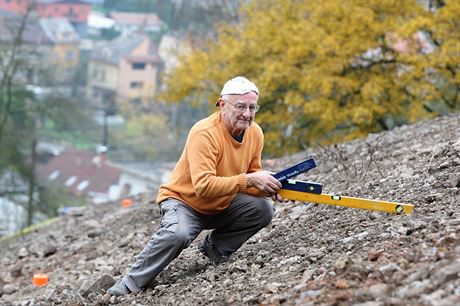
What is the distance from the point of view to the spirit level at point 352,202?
22.2 ft

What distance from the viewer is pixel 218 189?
6.73 meters

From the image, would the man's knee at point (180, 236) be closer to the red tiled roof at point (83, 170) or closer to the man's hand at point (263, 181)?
the man's hand at point (263, 181)

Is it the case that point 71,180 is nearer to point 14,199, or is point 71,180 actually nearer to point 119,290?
point 14,199

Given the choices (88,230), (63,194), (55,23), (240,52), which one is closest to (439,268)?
(88,230)

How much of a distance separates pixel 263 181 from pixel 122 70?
5271 cm

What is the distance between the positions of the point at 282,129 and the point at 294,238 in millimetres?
20072

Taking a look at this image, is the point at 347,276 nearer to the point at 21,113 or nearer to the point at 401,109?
the point at 401,109

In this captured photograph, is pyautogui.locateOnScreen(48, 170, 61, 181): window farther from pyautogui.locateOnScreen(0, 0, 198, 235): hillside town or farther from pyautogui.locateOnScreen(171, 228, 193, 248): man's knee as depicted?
pyautogui.locateOnScreen(171, 228, 193, 248): man's knee

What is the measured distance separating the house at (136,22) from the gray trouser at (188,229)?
165ft

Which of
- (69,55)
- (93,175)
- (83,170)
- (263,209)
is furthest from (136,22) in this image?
(263,209)

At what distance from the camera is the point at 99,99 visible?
2256 inches

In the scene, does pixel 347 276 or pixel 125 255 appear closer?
pixel 347 276

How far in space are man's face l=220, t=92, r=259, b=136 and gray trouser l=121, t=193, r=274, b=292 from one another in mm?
639

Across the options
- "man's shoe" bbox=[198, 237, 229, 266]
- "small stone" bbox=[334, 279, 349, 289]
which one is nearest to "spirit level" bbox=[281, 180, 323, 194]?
"man's shoe" bbox=[198, 237, 229, 266]
